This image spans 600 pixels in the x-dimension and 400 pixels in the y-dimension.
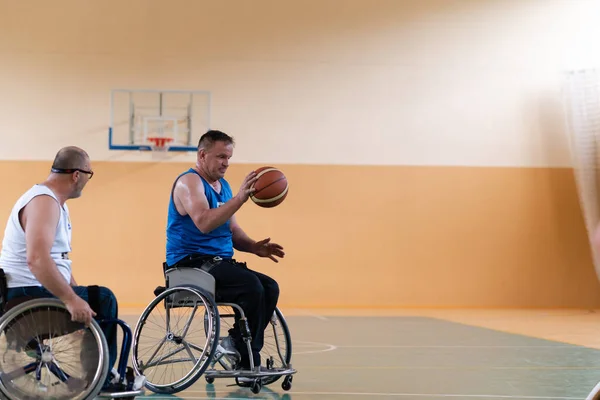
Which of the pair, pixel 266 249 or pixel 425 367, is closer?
pixel 266 249

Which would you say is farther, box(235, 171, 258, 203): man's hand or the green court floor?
the green court floor

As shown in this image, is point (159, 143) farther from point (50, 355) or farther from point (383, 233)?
point (50, 355)

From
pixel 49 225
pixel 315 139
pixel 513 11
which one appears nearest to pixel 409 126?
pixel 315 139

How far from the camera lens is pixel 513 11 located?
29.6ft

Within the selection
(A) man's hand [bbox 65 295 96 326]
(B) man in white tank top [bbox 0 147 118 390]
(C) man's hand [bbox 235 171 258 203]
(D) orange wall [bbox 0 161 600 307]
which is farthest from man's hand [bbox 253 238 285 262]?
(D) orange wall [bbox 0 161 600 307]

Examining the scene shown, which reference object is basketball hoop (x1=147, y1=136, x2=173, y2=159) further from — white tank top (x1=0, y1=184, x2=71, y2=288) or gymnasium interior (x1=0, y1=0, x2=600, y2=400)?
white tank top (x1=0, y1=184, x2=71, y2=288)

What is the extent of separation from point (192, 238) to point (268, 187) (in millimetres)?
382

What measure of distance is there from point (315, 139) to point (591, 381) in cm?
545

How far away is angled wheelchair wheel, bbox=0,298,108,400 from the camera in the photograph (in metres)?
2.42

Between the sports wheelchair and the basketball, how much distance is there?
3.44ft

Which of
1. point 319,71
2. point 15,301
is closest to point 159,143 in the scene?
point 319,71

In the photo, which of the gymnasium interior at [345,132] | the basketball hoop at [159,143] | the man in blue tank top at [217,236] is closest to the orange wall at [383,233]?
the gymnasium interior at [345,132]

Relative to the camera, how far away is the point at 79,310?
94.7 inches

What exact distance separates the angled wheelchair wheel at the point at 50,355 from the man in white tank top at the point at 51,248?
0.07 metres
